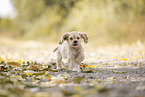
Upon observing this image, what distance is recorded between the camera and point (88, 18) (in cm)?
1712

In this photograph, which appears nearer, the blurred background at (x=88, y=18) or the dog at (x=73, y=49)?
the dog at (x=73, y=49)

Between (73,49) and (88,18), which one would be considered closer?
(73,49)

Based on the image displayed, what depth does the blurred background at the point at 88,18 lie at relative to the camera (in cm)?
1239

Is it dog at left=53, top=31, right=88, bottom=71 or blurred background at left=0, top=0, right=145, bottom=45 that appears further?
blurred background at left=0, top=0, right=145, bottom=45

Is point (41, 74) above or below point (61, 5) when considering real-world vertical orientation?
below

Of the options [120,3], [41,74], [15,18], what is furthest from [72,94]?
[15,18]

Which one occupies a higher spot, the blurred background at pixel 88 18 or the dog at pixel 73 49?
the blurred background at pixel 88 18

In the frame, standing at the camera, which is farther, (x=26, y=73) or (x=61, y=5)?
(x=61, y=5)

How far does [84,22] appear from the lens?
17.4 meters

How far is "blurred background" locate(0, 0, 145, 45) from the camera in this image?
12391 mm

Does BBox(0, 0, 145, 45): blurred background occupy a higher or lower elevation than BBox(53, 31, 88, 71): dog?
higher

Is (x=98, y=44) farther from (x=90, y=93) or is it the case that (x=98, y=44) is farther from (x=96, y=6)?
(x=90, y=93)

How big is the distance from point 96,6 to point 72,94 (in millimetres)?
15787

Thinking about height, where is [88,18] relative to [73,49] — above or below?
above
